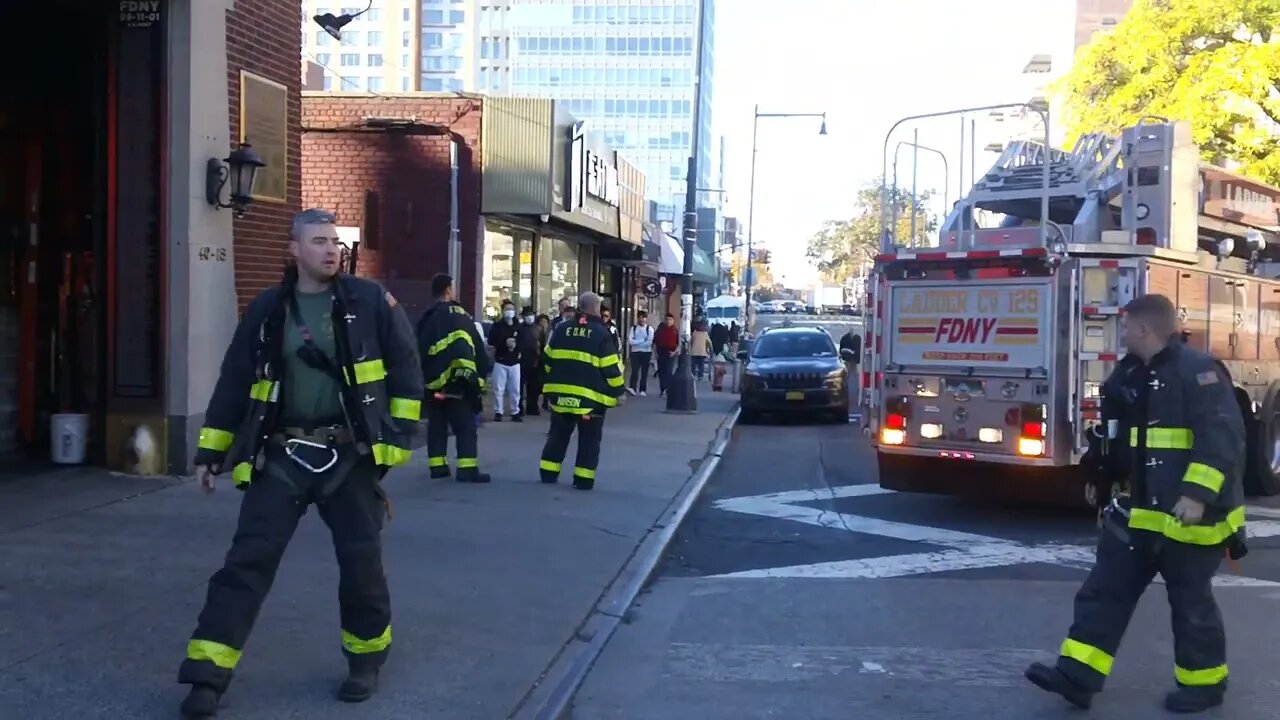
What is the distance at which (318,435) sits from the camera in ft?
17.7

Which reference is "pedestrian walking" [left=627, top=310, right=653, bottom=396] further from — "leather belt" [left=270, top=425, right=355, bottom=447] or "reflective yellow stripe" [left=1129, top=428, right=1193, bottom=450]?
"leather belt" [left=270, top=425, right=355, bottom=447]

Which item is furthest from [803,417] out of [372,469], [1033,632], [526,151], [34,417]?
[372,469]

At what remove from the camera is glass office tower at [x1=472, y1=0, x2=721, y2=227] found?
120188 mm

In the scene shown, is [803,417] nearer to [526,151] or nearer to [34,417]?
[526,151]

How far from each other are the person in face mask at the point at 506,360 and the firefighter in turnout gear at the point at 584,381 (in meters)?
6.10

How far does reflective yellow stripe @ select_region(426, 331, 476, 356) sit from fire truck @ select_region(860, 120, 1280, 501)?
3.58 meters

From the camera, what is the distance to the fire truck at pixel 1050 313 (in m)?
10.2

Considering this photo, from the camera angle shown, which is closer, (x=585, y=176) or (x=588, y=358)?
(x=588, y=358)

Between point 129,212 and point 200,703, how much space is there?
6860mm

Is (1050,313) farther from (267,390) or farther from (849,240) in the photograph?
(849,240)

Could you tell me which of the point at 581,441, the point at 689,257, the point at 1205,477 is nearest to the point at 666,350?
the point at 689,257

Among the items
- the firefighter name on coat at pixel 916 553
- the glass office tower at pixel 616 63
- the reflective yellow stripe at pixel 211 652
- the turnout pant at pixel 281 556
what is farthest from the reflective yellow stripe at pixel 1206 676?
the glass office tower at pixel 616 63

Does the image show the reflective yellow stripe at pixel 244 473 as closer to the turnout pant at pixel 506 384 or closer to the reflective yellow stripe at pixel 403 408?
the reflective yellow stripe at pixel 403 408

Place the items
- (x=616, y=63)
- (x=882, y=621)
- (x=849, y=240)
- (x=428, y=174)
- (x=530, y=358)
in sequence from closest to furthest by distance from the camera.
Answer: (x=882, y=621)
(x=530, y=358)
(x=428, y=174)
(x=849, y=240)
(x=616, y=63)
